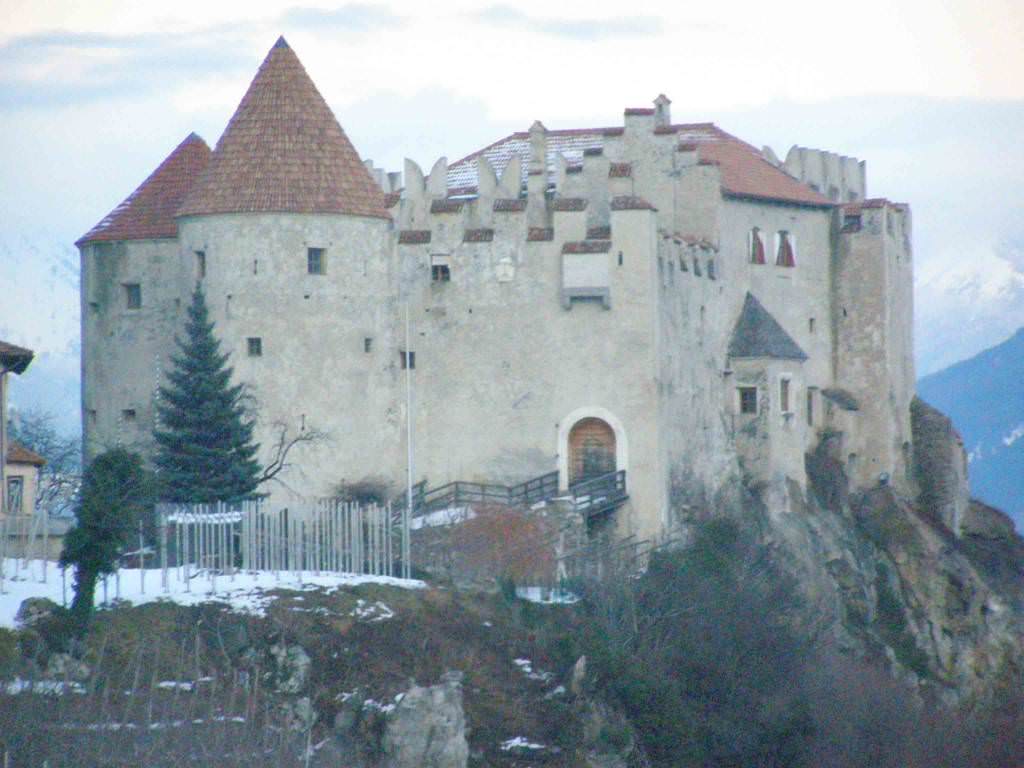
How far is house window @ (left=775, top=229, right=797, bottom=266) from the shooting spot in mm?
88688

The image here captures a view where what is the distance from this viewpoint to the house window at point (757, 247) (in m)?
87.0

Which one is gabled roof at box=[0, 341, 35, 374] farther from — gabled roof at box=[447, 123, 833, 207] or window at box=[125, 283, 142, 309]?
gabled roof at box=[447, 123, 833, 207]

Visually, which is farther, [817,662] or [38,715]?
[817,662]

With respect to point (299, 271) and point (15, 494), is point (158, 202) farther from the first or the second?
point (15, 494)

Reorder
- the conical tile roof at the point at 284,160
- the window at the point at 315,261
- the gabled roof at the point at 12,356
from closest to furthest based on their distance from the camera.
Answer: the gabled roof at the point at 12,356 < the conical tile roof at the point at 284,160 < the window at the point at 315,261

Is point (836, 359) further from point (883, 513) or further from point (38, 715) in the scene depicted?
point (38, 715)

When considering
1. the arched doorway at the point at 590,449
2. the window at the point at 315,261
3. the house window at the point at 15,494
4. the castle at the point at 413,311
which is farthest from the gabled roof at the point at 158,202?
the arched doorway at the point at 590,449

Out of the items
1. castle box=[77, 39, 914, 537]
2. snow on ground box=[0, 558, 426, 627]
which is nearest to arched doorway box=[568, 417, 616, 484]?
castle box=[77, 39, 914, 537]

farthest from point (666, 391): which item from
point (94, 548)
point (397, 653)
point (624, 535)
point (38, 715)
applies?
point (38, 715)

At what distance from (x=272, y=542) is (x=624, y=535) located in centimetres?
1109

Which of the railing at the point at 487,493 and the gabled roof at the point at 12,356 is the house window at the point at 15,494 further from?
the railing at the point at 487,493

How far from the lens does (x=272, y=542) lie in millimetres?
68375

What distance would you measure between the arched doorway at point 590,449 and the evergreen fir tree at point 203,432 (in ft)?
26.4

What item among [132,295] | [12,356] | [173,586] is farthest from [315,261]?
[173,586]
